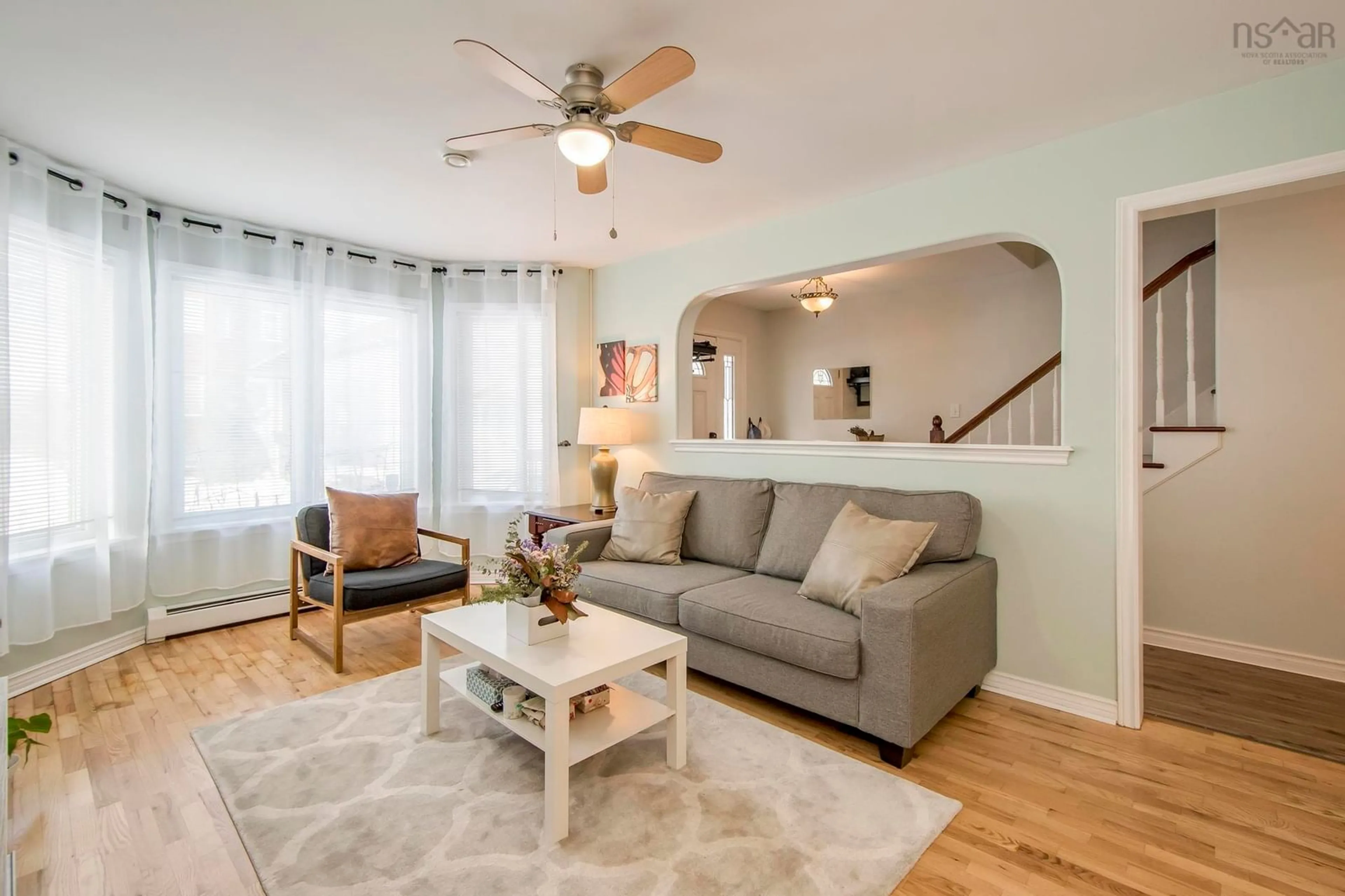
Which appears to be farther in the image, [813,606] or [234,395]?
[234,395]

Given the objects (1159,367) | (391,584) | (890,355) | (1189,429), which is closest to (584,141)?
(391,584)

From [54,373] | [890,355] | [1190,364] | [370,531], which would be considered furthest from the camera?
[890,355]

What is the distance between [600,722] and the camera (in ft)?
7.09

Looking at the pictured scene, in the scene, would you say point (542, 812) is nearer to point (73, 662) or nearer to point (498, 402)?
point (73, 662)

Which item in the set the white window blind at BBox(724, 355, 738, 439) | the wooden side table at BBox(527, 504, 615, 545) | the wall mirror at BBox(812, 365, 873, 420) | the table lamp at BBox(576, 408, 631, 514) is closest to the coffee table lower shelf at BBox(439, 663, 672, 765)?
the wooden side table at BBox(527, 504, 615, 545)

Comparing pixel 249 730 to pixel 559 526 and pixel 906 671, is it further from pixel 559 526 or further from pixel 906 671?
pixel 906 671

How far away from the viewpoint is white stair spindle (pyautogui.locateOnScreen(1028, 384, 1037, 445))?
3.84 metres

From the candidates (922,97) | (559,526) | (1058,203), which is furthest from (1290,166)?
(559,526)

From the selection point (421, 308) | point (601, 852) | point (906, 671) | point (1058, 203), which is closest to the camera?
point (601, 852)

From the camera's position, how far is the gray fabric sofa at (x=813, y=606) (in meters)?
2.28

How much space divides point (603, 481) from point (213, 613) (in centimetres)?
253

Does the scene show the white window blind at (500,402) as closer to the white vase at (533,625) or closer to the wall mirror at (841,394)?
the white vase at (533,625)

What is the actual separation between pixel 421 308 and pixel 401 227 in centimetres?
84

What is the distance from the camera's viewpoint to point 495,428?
191 inches
